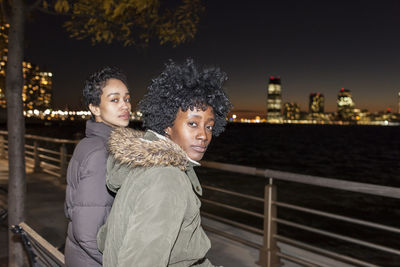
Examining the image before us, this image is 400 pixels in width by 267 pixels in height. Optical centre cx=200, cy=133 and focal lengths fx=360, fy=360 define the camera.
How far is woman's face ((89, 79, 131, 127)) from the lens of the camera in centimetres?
224

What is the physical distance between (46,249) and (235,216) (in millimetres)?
14852

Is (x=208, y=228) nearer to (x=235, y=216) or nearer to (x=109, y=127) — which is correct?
(x=109, y=127)

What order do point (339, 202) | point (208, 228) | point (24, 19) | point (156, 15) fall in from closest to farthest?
point (24, 19)
point (156, 15)
point (208, 228)
point (339, 202)

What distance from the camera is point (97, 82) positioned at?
223cm

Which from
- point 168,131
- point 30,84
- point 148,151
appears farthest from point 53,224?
point 30,84

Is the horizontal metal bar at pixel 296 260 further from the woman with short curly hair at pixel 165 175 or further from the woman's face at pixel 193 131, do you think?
the woman's face at pixel 193 131

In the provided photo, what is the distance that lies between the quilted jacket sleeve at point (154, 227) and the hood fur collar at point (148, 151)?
0.37 ft

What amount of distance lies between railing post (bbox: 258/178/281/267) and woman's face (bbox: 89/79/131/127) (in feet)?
7.46

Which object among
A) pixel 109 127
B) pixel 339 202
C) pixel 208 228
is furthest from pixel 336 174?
pixel 109 127

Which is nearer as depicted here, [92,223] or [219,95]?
[219,95]

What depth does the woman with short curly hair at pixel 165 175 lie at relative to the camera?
3.44ft

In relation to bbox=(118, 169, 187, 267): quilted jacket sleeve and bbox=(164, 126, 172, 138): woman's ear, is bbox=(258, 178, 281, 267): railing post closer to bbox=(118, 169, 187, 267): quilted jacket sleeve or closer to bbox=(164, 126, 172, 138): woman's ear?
bbox=(164, 126, 172, 138): woman's ear

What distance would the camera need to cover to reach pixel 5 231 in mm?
5293

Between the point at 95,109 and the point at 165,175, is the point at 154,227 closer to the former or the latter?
the point at 165,175
